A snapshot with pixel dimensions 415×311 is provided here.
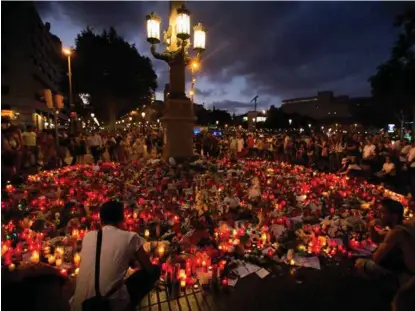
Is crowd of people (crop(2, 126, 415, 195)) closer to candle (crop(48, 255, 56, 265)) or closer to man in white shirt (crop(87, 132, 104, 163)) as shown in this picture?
Answer: man in white shirt (crop(87, 132, 104, 163))

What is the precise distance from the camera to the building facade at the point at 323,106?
86562mm

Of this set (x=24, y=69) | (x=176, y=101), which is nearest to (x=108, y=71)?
(x=24, y=69)

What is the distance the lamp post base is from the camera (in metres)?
12.2

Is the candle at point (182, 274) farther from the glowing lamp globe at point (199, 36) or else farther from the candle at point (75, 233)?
the glowing lamp globe at point (199, 36)

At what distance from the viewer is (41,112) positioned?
156ft

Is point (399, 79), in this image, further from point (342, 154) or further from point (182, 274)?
point (182, 274)

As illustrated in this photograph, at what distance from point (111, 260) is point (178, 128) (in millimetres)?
9624

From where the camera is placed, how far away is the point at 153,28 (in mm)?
10805

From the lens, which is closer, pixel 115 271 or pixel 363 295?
pixel 115 271

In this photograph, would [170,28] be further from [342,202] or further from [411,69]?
[411,69]

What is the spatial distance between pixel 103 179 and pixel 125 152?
24.1 feet

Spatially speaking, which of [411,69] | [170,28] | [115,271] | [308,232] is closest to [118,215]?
[115,271]

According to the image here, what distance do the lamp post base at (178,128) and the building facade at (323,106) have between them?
78959 millimetres

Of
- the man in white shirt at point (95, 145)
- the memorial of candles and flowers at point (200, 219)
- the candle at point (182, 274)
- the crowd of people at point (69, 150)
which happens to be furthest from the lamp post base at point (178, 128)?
the candle at point (182, 274)
